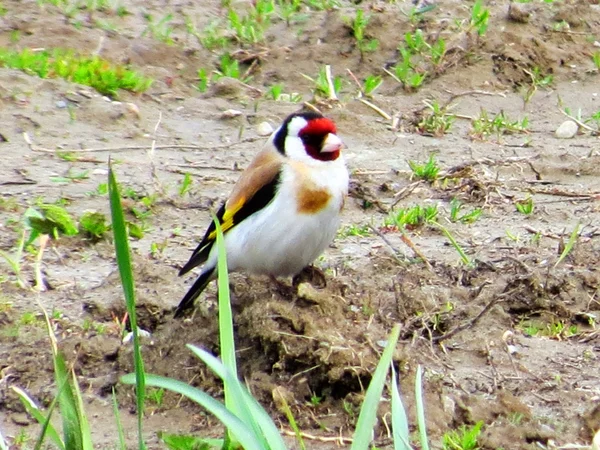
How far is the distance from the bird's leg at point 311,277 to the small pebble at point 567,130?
3332mm

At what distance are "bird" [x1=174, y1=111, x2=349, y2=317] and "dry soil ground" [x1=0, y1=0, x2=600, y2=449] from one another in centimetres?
23

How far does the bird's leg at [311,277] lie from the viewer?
5.46m

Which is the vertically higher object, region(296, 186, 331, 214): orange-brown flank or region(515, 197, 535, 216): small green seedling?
region(296, 186, 331, 214): orange-brown flank

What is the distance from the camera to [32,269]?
609cm

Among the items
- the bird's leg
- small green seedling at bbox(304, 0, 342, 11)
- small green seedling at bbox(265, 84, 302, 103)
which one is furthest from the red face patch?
small green seedling at bbox(304, 0, 342, 11)

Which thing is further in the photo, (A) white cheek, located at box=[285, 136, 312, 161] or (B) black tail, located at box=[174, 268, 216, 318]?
(A) white cheek, located at box=[285, 136, 312, 161]

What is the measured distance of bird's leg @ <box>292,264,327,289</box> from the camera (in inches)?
215

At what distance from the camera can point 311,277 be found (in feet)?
18.1

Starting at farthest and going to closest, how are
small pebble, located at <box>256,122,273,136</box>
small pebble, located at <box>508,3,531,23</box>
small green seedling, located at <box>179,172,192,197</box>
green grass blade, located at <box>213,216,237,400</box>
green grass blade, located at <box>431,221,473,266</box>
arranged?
small pebble, located at <box>508,3,531,23</box> < small pebble, located at <box>256,122,273,136</box> < small green seedling, located at <box>179,172,192,197</box> < green grass blade, located at <box>431,221,473,266</box> < green grass blade, located at <box>213,216,237,400</box>

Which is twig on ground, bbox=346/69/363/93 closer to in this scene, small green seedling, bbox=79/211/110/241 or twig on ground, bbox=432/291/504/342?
small green seedling, bbox=79/211/110/241

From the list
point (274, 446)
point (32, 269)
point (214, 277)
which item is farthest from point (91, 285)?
point (274, 446)

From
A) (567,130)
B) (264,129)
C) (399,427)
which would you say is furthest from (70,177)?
(399,427)

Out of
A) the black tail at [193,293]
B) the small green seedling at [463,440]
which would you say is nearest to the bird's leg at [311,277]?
the black tail at [193,293]

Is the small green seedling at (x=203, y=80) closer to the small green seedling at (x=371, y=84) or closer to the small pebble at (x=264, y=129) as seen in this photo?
the small pebble at (x=264, y=129)
